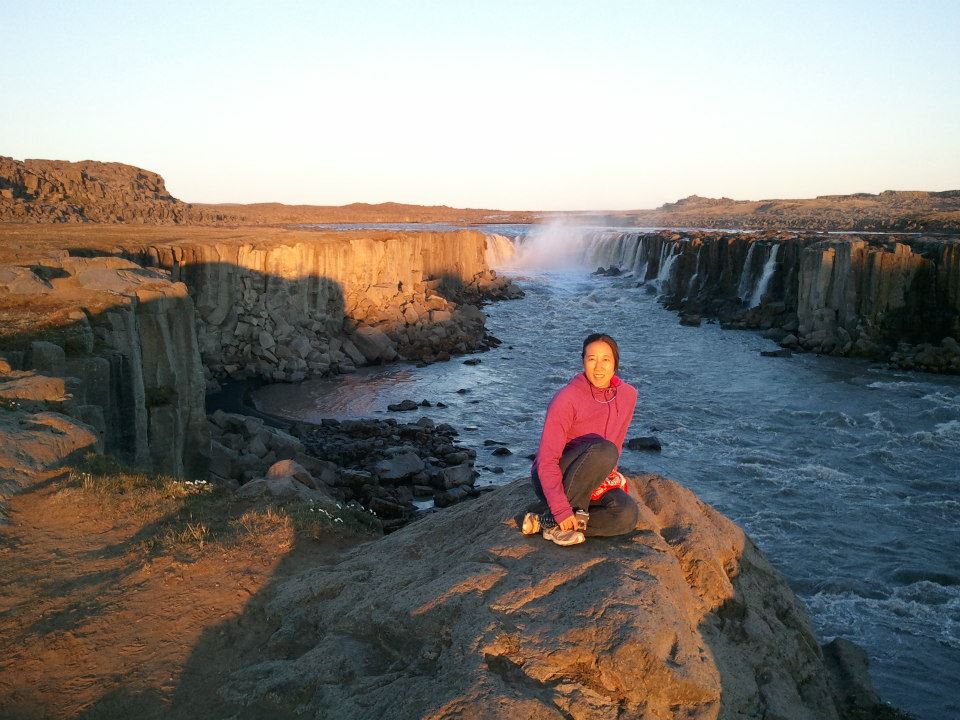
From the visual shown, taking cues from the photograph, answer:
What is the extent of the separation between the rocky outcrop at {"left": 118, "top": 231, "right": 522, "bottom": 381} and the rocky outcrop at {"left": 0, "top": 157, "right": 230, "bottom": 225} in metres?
18.9

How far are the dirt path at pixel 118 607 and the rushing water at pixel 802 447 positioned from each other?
6.94m

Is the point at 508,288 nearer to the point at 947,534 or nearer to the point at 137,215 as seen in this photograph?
the point at 137,215

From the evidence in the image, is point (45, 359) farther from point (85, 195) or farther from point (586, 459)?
point (85, 195)

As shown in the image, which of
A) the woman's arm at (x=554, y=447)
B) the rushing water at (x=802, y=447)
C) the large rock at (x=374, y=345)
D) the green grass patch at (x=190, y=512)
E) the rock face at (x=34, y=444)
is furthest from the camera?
the large rock at (x=374, y=345)

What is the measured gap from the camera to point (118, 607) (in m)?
5.20

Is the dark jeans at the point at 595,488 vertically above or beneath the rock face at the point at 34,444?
above

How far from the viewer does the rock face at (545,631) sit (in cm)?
380

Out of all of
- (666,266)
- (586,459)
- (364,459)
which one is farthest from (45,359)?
(666,266)

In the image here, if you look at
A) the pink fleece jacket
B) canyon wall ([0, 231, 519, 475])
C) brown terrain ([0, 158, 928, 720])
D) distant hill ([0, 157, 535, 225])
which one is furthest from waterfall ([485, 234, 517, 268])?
the pink fleece jacket

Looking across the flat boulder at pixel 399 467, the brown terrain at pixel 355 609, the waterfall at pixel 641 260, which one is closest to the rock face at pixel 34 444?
the brown terrain at pixel 355 609

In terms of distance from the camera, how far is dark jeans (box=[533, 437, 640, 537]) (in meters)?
4.77

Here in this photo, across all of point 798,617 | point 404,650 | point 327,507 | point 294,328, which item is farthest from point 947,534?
point 294,328

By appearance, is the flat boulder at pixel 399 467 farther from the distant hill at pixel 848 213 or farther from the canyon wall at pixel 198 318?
the distant hill at pixel 848 213

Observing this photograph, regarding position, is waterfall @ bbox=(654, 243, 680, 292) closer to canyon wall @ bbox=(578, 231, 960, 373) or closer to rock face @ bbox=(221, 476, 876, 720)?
canyon wall @ bbox=(578, 231, 960, 373)
